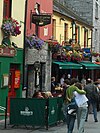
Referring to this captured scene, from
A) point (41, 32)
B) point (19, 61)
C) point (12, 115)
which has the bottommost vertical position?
point (12, 115)

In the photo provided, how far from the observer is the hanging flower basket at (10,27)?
16.7 meters

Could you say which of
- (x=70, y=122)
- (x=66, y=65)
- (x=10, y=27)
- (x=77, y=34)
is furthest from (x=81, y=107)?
(x=77, y=34)

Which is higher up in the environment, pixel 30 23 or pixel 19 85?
pixel 30 23

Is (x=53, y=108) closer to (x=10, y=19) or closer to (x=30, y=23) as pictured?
(x=10, y=19)

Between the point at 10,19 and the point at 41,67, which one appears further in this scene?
the point at 41,67

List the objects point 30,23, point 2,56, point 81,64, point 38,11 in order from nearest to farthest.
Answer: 1. point 2,56
2. point 30,23
3. point 38,11
4. point 81,64

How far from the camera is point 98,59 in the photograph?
34000 millimetres

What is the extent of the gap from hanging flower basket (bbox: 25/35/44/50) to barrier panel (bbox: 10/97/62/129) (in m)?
5.18

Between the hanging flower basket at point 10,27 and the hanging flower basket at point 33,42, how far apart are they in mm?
1867

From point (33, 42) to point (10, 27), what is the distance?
9.18ft

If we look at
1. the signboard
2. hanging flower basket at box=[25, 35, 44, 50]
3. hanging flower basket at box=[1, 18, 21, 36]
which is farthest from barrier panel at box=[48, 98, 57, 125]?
hanging flower basket at box=[25, 35, 44, 50]

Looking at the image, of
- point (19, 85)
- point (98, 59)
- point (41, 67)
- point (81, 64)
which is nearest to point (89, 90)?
point (19, 85)

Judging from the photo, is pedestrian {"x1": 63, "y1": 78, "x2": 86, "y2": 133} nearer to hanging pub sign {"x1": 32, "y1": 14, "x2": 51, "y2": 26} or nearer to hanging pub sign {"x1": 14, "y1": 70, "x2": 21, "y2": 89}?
hanging pub sign {"x1": 14, "y1": 70, "x2": 21, "y2": 89}

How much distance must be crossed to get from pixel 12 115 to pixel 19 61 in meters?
4.34
